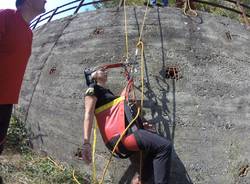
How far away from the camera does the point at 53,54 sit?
7562 mm

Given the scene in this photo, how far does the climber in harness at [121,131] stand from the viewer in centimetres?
491

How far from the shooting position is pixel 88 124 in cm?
491

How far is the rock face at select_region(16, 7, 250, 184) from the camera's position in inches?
232

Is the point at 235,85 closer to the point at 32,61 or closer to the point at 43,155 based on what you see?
the point at 43,155

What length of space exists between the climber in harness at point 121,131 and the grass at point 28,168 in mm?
1068

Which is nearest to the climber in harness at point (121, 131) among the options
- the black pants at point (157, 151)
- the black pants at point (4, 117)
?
the black pants at point (157, 151)

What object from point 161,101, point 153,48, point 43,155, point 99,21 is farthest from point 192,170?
point 99,21

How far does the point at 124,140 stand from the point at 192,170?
→ 1.32 metres

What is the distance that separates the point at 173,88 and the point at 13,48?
276 centimetres

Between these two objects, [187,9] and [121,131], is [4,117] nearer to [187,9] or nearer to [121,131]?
[121,131]

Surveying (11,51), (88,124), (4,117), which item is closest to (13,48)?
(11,51)

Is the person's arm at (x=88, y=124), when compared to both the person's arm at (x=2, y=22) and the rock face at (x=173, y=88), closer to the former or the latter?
the rock face at (x=173, y=88)

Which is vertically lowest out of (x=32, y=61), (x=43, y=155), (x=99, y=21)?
(x=43, y=155)

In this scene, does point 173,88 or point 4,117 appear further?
point 173,88
